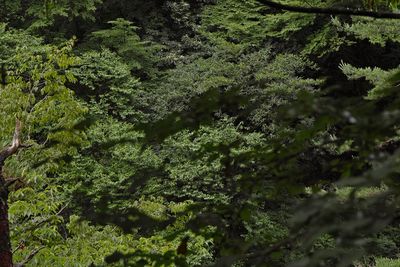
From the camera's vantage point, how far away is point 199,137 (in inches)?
360

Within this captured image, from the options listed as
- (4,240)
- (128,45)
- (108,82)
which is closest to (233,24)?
(128,45)

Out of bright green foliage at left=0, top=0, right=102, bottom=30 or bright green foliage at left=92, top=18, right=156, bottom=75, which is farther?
bright green foliage at left=0, top=0, right=102, bottom=30

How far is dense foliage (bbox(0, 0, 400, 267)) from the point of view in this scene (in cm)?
113

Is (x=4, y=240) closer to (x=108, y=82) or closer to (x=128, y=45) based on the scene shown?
(x=108, y=82)

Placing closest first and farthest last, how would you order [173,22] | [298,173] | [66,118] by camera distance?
[298,173] < [66,118] < [173,22]

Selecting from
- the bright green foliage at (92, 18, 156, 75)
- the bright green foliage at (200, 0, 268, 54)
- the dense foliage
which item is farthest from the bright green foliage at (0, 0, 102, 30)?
the bright green foliage at (200, 0, 268, 54)

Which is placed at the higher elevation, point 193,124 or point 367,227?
point 367,227

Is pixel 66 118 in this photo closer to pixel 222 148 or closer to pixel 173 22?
pixel 222 148

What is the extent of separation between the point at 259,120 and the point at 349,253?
9.19m

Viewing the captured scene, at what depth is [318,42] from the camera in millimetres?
11250

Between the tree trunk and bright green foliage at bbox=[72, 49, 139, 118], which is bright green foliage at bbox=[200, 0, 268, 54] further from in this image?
the tree trunk

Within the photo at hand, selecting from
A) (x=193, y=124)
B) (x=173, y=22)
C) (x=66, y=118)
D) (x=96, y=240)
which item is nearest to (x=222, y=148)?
(x=193, y=124)

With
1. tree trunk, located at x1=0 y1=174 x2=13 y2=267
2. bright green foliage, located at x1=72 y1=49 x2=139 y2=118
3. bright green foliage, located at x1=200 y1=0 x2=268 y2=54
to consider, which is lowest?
bright green foliage, located at x1=72 y1=49 x2=139 y2=118

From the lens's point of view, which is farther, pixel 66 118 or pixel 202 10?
pixel 202 10
